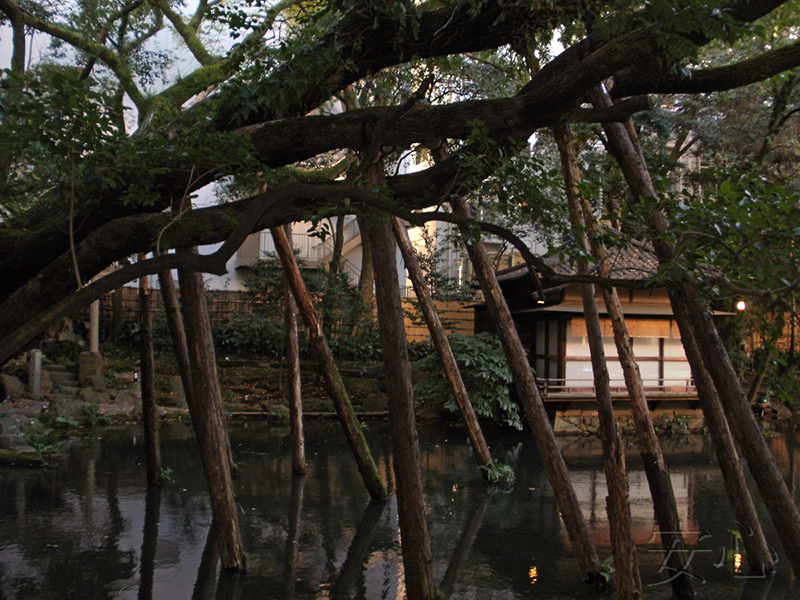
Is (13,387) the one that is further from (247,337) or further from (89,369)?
(247,337)

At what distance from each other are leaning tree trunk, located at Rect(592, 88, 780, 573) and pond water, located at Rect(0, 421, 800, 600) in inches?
30.0

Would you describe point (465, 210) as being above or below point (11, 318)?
above

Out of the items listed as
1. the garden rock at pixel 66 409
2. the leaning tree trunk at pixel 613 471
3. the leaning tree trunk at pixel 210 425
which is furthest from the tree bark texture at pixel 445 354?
the garden rock at pixel 66 409

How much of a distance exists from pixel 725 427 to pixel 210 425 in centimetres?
442

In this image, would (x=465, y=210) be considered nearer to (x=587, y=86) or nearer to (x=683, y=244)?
(x=587, y=86)

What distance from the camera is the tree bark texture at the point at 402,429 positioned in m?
4.07

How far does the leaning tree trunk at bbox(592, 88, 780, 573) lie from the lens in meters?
4.38

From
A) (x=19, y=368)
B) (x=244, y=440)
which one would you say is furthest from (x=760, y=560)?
(x=19, y=368)

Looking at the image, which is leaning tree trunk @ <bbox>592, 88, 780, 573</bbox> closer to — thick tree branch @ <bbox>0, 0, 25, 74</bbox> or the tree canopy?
the tree canopy

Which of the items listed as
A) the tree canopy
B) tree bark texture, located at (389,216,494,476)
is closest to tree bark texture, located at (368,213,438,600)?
the tree canopy

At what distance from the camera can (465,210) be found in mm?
6887

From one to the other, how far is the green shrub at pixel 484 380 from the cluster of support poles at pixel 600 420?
20.3 ft

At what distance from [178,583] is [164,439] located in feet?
23.1

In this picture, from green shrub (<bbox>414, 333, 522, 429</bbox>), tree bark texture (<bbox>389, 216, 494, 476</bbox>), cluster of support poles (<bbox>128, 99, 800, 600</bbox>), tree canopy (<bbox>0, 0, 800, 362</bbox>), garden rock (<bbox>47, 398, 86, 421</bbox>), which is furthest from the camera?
green shrub (<bbox>414, 333, 522, 429</bbox>)
